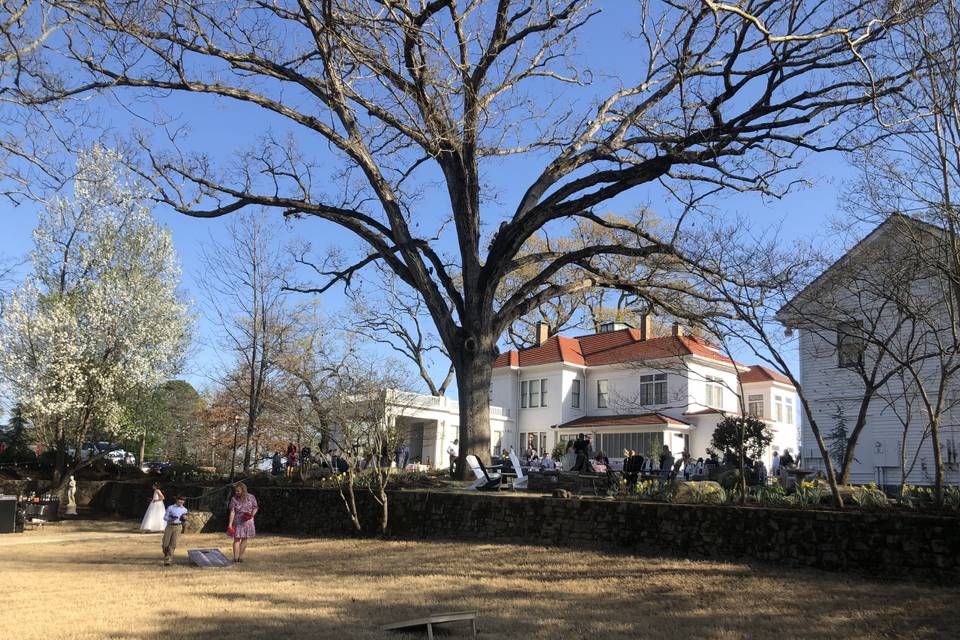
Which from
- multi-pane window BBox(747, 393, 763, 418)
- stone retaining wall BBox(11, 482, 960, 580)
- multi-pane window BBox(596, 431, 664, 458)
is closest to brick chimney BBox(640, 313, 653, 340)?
multi-pane window BBox(596, 431, 664, 458)

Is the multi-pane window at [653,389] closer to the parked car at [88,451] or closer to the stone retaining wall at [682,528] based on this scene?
the stone retaining wall at [682,528]

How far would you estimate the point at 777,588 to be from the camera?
998 cm

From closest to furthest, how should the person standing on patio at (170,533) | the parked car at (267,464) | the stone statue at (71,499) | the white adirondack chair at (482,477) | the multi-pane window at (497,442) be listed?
the person standing on patio at (170,533), the white adirondack chair at (482,477), the stone statue at (71,499), the parked car at (267,464), the multi-pane window at (497,442)

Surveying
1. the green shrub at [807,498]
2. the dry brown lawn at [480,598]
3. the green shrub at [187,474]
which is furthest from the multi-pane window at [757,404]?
the dry brown lawn at [480,598]

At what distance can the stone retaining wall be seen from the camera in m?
10.4

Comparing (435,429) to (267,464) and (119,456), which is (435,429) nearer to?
(267,464)

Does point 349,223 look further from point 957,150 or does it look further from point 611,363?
point 611,363

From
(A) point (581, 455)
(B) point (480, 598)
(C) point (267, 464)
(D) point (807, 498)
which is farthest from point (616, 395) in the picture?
(B) point (480, 598)

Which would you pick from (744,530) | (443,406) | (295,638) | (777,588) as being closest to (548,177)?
(744,530)

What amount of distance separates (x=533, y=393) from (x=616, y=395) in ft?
16.7

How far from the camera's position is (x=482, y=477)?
18.2 metres

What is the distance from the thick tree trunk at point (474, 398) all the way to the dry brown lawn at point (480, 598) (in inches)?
170

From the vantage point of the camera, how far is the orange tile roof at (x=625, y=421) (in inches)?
1459

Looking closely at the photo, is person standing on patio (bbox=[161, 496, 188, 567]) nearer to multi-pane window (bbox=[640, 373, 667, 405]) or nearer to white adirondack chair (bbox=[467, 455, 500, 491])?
white adirondack chair (bbox=[467, 455, 500, 491])
